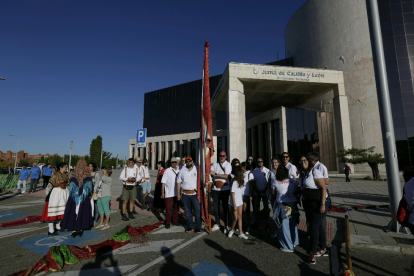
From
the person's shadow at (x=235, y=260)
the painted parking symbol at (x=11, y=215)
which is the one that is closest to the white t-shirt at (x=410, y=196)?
the person's shadow at (x=235, y=260)

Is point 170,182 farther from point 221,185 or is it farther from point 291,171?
point 291,171

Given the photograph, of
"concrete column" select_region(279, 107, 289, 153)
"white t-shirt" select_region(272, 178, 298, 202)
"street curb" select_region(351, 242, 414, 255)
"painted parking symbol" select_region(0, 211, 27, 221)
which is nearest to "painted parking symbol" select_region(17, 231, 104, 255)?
"painted parking symbol" select_region(0, 211, 27, 221)

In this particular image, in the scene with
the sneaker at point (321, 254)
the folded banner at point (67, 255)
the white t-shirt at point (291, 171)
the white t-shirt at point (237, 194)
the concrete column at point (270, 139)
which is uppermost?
the concrete column at point (270, 139)

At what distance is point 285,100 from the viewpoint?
3356 cm

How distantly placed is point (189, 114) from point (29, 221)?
47.2 meters

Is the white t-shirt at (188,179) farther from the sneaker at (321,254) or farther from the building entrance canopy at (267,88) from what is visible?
the building entrance canopy at (267,88)

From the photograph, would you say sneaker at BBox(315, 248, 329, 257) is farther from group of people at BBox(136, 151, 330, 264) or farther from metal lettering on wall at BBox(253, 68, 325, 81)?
metal lettering on wall at BBox(253, 68, 325, 81)

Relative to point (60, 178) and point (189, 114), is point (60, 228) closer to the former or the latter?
point (60, 178)

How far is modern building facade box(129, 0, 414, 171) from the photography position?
2297cm

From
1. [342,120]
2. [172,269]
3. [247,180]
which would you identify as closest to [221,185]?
[247,180]

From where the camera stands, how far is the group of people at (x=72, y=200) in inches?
206

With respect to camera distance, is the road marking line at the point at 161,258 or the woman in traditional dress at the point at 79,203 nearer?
the road marking line at the point at 161,258

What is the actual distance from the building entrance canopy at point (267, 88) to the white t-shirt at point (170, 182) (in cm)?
1447

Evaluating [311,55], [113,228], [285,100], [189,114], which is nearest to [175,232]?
[113,228]
